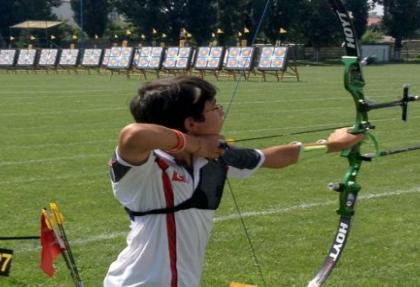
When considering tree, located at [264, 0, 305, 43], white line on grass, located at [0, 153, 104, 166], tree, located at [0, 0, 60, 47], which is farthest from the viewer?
tree, located at [0, 0, 60, 47]

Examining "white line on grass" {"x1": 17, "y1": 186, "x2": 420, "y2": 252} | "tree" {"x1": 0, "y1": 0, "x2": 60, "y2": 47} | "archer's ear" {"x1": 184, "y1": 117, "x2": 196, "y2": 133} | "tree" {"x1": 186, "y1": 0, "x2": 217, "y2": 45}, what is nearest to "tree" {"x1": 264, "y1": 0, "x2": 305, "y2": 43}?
"tree" {"x1": 186, "y1": 0, "x2": 217, "y2": 45}

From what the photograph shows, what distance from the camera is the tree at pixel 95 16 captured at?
65312mm

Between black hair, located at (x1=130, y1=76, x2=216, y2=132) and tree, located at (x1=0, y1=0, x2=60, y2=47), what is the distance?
64.5 m

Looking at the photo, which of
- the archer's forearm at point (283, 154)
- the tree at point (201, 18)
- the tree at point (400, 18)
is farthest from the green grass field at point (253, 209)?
the tree at point (400, 18)

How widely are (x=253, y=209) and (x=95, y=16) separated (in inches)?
2353

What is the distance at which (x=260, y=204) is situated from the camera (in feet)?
24.2

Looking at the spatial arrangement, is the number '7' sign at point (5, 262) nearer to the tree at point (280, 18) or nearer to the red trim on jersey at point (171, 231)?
the red trim on jersey at point (171, 231)

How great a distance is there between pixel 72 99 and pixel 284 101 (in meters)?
4.93

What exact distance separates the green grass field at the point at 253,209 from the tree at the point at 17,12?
54059 mm

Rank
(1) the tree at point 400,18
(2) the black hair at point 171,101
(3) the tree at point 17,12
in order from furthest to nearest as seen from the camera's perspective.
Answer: (3) the tree at point 17,12 < (1) the tree at point 400,18 < (2) the black hair at point 171,101

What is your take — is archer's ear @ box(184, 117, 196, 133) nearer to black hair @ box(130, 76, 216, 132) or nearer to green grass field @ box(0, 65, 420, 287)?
black hair @ box(130, 76, 216, 132)

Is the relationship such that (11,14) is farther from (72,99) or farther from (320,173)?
(320,173)

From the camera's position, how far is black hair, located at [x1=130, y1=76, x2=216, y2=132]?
8.50 ft

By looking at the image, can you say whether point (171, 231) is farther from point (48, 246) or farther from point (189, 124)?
point (48, 246)
